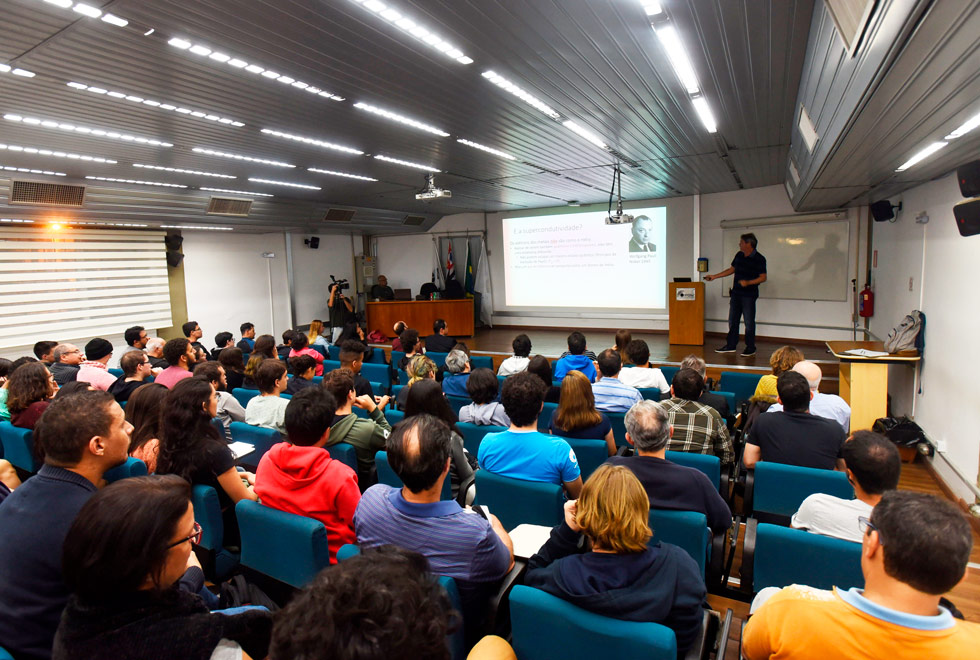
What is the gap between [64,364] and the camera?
557cm

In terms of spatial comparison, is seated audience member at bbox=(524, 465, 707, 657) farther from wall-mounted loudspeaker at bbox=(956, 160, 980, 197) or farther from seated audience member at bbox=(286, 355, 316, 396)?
wall-mounted loudspeaker at bbox=(956, 160, 980, 197)

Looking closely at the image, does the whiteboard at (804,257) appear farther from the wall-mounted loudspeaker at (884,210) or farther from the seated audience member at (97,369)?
the seated audience member at (97,369)

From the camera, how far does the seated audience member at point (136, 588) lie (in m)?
1.17

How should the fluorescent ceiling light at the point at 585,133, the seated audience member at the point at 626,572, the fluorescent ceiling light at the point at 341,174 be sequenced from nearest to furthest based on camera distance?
the seated audience member at the point at 626,572, the fluorescent ceiling light at the point at 585,133, the fluorescent ceiling light at the point at 341,174

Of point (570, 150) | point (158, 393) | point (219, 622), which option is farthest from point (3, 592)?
point (570, 150)

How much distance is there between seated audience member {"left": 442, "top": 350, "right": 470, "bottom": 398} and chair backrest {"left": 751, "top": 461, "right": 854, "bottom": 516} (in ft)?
8.78

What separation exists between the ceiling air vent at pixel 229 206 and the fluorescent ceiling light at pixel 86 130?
370 cm

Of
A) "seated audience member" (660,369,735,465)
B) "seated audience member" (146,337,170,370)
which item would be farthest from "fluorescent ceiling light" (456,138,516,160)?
"seated audience member" (146,337,170,370)

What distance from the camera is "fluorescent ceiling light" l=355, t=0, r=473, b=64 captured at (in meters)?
2.99

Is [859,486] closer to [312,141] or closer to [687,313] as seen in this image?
[312,141]

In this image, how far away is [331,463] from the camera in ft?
7.97

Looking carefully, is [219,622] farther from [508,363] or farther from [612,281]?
[612,281]

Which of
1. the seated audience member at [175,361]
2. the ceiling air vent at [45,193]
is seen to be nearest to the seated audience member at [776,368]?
the seated audience member at [175,361]

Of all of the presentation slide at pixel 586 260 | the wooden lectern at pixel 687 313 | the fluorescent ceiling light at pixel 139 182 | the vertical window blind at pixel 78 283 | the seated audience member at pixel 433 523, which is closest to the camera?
the seated audience member at pixel 433 523
